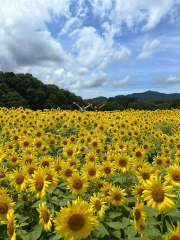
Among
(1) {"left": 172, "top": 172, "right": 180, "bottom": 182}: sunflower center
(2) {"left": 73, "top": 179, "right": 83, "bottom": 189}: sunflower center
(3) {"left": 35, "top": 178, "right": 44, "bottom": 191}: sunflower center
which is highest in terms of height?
(3) {"left": 35, "top": 178, "right": 44, "bottom": 191}: sunflower center

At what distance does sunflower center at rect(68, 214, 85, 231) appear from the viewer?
6.53 ft

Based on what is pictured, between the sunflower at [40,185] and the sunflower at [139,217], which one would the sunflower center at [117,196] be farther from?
the sunflower at [40,185]

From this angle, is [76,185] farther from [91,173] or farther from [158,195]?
[158,195]

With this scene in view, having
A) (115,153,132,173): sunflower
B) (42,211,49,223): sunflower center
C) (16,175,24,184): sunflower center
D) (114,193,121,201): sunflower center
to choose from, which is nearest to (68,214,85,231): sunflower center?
(42,211,49,223): sunflower center

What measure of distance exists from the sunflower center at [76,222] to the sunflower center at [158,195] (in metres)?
0.96

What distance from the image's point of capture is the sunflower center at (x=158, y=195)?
2.14 metres

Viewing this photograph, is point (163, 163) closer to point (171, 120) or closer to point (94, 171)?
point (94, 171)

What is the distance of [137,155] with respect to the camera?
5074mm

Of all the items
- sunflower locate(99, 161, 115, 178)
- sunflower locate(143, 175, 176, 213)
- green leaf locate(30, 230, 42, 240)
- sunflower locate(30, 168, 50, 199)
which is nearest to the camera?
sunflower locate(143, 175, 176, 213)

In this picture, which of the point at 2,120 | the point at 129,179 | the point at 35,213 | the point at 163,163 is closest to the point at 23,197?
the point at 35,213

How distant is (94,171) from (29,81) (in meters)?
61.5

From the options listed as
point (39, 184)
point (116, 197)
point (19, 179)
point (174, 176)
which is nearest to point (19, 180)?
point (19, 179)

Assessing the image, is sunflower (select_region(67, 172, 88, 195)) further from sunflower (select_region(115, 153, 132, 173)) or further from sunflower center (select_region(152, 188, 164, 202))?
sunflower center (select_region(152, 188, 164, 202))

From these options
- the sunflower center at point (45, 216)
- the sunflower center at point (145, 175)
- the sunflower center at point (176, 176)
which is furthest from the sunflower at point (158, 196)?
the sunflower center at point (45, 216)
